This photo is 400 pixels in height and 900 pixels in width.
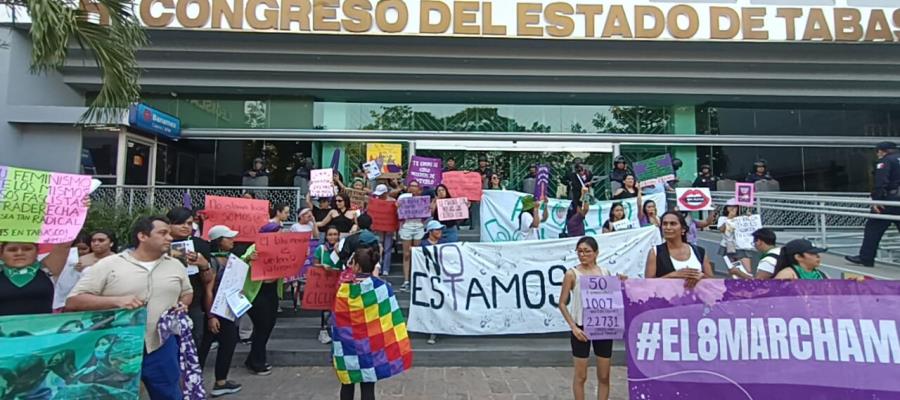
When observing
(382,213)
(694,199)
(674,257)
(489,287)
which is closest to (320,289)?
(489,287)

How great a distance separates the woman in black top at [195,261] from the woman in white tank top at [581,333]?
10.6 ft

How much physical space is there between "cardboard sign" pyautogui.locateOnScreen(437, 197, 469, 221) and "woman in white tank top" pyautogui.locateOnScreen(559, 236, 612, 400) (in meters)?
3.77

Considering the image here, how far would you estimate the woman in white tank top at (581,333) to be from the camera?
3.88 meters

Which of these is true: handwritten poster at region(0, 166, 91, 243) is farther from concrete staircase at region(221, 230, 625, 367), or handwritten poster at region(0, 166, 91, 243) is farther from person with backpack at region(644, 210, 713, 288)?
person with backpack at region(644, 210, 713, 288)

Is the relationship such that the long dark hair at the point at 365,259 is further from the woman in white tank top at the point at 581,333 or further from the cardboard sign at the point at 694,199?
the cardboard sign at the point at 694,199

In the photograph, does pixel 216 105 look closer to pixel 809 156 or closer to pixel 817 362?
pixel 817 362

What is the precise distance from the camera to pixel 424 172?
9391mm

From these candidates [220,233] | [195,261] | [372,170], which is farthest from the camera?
[372,170]

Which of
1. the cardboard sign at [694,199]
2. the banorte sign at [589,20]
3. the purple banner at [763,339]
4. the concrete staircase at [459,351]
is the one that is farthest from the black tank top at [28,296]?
the banorte sign at [589,20]

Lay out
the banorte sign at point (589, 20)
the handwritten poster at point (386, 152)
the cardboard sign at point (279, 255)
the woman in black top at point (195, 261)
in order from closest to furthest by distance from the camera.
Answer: the woman in black top at point (195, 261)
the cardboard sign at point (279, 255)
the banorte sign at point (589, 20)
the handwritten poster at point (386, 152)

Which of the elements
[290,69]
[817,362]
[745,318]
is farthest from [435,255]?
[290,69]

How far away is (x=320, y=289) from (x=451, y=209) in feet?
9.89

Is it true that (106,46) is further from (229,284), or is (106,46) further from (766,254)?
(766,254)

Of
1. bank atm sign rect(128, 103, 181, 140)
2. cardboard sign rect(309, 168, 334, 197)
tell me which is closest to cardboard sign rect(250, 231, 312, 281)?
cardboard sign rect(309, 168, 334, 197)
